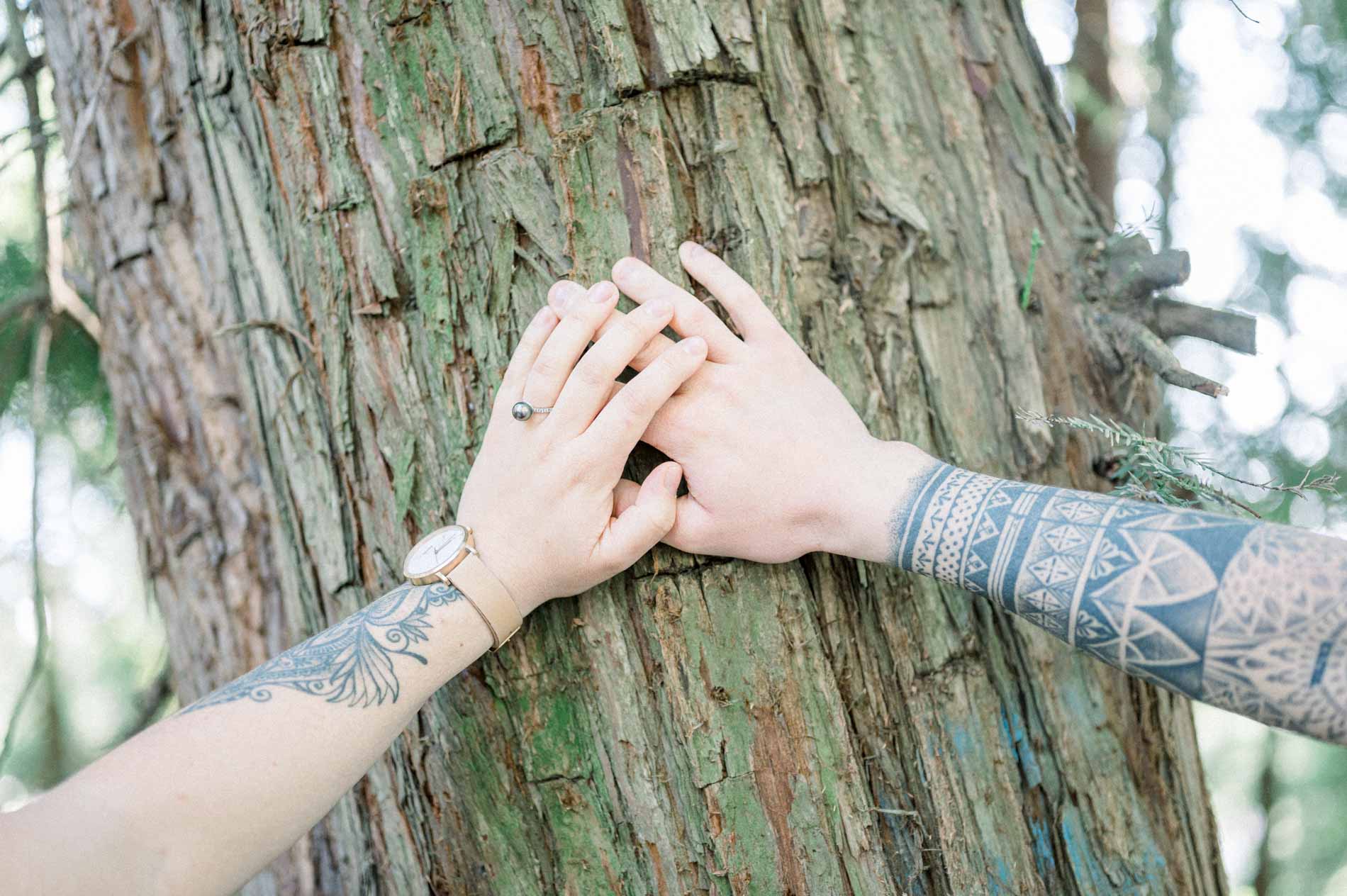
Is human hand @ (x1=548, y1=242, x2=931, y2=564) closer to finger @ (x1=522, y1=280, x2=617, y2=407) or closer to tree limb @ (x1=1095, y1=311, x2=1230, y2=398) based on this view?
finger @ (x1=522, y1=280, x2=617, y2=407)

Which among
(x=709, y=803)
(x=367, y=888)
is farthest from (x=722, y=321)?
(x=367, y=888)

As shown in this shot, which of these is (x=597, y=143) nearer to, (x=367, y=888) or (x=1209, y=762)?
(x=367, y=888)

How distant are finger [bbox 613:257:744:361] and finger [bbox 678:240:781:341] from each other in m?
0.03

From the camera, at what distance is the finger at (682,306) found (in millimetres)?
1424

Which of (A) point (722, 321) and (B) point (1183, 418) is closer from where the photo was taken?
(A) point (722, 321)

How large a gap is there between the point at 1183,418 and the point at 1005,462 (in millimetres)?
2151

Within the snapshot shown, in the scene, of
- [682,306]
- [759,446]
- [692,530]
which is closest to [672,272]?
[682,306]

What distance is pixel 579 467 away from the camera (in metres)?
1.35

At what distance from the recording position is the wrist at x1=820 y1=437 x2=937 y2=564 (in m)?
1.37

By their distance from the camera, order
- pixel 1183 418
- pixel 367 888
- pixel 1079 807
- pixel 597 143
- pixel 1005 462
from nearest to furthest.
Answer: pixel 597 143 < pixel 1079 807 < pixel 1005 462 < pixel 367 888 < pixel 1183 418

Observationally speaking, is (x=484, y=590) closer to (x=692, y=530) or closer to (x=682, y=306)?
(x=692, y=530)

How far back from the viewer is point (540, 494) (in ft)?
4.44

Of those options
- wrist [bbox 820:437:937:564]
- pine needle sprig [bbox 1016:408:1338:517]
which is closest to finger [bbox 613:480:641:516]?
wrist [bbox 820:437:937:564]

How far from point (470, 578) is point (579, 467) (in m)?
0.26
